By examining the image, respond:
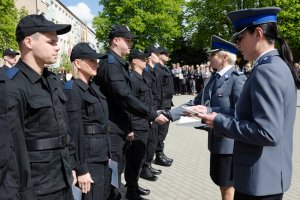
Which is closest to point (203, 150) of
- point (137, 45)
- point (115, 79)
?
point (115, 79)

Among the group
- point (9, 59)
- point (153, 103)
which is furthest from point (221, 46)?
A: point (9, 59)

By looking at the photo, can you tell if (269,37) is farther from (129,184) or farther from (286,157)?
(129,184)

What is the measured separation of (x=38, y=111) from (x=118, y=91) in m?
2.03

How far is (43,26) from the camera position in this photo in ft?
9.67

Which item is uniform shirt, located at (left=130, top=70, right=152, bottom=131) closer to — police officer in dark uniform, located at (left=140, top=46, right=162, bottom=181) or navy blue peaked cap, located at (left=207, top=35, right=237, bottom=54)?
police officer in dark uniform, located at (left=140, top=46, right=162, bottom=181)

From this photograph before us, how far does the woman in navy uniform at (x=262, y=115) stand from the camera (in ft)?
A: 7.91

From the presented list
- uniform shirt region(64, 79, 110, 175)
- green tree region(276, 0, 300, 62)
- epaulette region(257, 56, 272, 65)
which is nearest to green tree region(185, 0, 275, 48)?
green tree region(276, 0, 300, 62)

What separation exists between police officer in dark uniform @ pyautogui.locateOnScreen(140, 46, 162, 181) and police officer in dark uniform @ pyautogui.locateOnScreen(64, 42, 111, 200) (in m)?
2.78

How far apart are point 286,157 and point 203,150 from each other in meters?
6.58

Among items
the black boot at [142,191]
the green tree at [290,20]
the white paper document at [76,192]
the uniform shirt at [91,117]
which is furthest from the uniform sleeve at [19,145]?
the green tree at [290,20]

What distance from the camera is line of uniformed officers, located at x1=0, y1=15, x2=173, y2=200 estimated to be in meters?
2.50

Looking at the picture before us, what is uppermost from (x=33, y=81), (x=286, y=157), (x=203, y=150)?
(x=33, y=81)

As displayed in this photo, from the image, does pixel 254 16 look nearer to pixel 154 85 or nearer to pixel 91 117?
pixel 91 117

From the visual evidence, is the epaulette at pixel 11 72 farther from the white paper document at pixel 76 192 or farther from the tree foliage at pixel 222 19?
the tree foliage at pixel 222 19
